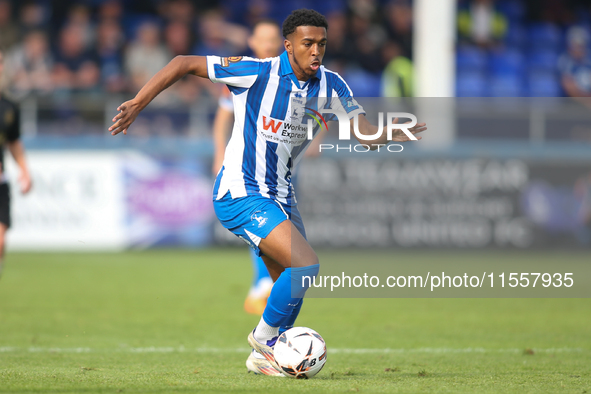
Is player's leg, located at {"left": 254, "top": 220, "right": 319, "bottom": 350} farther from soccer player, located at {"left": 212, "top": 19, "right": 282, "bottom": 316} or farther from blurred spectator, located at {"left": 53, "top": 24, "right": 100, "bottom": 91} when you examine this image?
blurred spectator, located at {"left": 53, "top": 24, "right": 100, "bottom": 91}

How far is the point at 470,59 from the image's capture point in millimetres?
16062

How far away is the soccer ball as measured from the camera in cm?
432

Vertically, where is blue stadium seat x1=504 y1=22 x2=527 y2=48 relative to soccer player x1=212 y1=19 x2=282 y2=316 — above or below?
above

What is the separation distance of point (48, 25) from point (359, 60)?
6.16 m

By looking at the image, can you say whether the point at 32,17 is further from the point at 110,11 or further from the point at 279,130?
the point at 279,130

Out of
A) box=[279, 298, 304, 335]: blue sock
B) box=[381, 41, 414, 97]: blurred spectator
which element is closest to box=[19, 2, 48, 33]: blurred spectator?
box=[381, 41, 414, 97]: blurred spectator

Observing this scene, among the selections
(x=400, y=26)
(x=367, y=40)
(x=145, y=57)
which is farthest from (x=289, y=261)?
(x=400, y=26)

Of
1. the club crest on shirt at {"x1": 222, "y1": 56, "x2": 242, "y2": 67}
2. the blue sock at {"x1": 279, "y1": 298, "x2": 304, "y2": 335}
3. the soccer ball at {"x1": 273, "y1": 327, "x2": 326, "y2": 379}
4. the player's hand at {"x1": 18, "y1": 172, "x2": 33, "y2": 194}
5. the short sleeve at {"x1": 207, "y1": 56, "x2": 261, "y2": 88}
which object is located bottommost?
the soccer ball at {"x1": 273, "y1": 327, "x2": 326, "y2": 379}

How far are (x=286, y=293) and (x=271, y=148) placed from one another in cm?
84

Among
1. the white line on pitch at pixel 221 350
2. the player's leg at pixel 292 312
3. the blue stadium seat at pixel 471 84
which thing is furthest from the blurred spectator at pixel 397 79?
the player's leg at pixel 292 312

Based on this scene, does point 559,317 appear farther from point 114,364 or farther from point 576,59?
point 576,59

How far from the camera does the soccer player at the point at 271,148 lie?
171 inches

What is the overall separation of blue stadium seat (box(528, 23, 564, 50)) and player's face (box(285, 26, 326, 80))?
45.8 feet

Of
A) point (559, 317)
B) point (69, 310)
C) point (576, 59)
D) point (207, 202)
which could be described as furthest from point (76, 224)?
point (576, 59)
